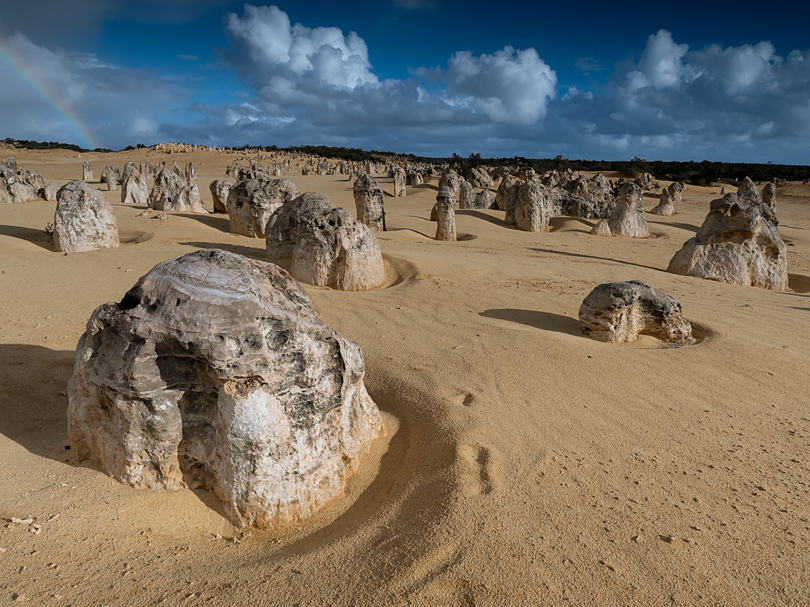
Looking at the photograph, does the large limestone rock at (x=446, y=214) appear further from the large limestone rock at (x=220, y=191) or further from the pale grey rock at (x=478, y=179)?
the pale grey rock at (x=478, y=179)

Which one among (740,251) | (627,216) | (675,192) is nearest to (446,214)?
(627,216)

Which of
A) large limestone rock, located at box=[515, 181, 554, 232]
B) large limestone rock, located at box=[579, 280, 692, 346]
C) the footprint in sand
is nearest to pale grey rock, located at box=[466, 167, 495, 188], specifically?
large limestone rock, located at box=[515, 181, 554, 232]

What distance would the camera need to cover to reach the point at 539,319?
579 cm

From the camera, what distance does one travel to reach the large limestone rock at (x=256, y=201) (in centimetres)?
1112

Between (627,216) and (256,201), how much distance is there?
11.4 metres

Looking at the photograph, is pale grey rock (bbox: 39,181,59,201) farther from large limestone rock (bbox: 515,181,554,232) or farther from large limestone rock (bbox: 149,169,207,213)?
large limestone rock (bbox: 515,181,554,232)

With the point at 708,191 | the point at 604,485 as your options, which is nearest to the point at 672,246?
the point at 604,485

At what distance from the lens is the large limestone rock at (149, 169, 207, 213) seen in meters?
15.4

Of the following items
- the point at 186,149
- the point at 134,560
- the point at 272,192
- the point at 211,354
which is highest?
the point at 186,149

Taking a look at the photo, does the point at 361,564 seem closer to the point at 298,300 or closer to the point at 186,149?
the point at 298,300

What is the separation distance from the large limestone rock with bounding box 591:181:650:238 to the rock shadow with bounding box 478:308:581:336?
10.8 metres

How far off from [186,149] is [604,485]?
201 ft

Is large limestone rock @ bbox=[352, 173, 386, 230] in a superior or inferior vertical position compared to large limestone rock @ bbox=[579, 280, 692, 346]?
superior

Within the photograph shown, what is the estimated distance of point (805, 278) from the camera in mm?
9914
